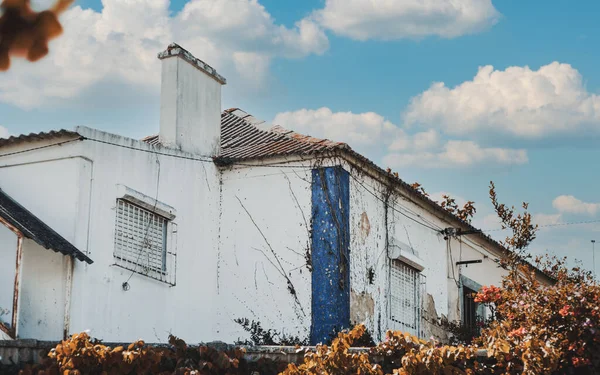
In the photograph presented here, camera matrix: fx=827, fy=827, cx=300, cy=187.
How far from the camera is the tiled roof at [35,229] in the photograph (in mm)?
10969

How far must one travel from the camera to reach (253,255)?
14.4 meters

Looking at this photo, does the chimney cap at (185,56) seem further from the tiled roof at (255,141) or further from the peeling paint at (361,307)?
the peeling paint at (361,307)

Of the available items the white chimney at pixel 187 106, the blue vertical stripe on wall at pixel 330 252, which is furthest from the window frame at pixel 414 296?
the white chimney at pixel 187 106

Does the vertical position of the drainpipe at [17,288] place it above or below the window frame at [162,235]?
below

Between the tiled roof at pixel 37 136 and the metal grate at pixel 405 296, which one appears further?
the metal grate at pixel 405 296

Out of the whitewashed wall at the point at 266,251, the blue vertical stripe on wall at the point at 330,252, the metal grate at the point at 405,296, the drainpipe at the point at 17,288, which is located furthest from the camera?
the metal grate at the point at 405,296

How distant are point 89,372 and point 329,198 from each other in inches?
264

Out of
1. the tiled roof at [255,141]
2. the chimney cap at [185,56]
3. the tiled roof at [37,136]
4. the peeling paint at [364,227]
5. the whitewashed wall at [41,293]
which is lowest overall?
the whitewashed wall at [41,293]

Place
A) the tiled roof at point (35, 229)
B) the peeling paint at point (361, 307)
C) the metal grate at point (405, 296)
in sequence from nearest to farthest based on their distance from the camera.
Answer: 1. the tiled roof at point (35, 229)
2. the peeling paint at point (361, 307)
3. the metal grate at point (405, 296)

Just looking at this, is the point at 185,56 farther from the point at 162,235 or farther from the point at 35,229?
the point at 35,229

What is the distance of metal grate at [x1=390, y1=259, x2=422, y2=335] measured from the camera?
1563 centimetres

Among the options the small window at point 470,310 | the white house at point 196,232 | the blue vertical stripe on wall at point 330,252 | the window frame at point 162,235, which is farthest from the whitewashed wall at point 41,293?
the small window at point 470,310

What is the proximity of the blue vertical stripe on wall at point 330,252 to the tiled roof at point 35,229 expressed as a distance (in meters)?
3.93

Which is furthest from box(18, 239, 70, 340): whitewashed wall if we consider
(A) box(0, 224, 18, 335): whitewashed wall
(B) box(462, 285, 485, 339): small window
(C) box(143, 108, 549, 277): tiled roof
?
(B) box(462, 285, 485, 339): small window
